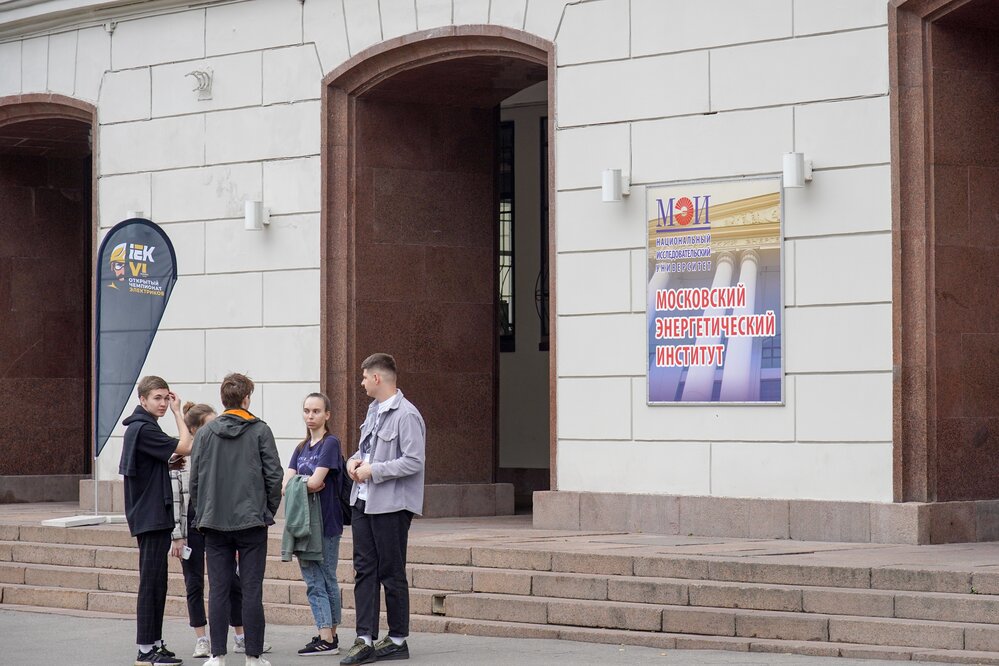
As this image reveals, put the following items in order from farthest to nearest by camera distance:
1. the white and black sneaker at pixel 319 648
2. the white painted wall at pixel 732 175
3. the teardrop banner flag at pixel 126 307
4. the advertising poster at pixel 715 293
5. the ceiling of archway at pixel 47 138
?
the ceiling of archway at pixel 47 138, the teardrop banner flag at pixel 126 307, the advertising poster at pixel 715 293, the white painted wall at pixel 732 175, the white and black sneaker at pixel 319 648

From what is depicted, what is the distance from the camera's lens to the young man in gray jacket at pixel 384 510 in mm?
10141

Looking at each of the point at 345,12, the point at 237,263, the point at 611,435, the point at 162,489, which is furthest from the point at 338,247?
the point at 162,489

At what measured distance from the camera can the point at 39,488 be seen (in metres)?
21.2

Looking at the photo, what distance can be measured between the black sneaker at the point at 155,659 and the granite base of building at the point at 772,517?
206 inches

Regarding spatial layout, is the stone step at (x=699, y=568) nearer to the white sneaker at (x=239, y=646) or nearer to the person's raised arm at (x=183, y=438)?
the white sneaker at (x=239, y=646)

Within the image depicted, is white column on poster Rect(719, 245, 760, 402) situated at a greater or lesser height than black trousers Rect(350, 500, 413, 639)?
greater

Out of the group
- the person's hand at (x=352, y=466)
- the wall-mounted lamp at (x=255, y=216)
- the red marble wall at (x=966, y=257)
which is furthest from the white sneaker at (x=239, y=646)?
the wall-mounted lamp at (x=255, y=216)

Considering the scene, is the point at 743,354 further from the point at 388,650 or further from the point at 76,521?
the point at 76,521

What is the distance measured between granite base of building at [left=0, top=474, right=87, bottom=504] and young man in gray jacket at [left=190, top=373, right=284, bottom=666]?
39.0ft

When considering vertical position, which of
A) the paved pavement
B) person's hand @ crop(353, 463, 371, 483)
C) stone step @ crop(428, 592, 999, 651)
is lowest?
the paved pavement

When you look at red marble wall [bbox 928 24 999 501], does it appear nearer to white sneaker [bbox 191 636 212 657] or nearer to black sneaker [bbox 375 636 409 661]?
black sneaker [bbox 375 636 409 661]

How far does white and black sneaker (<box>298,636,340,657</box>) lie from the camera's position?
10758mm

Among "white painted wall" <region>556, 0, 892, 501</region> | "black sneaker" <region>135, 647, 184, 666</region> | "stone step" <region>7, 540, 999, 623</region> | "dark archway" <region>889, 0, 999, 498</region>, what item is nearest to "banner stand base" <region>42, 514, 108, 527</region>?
"stone step" <region>7, 540, 999, 623</region>

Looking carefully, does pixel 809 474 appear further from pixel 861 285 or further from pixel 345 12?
pixel 345 12
